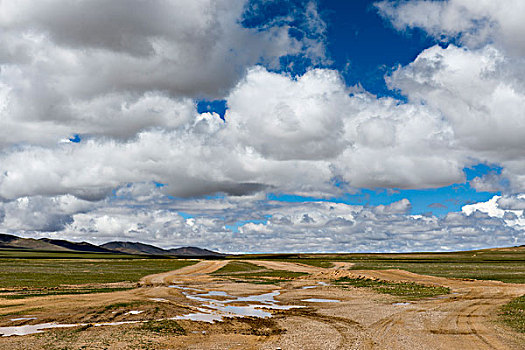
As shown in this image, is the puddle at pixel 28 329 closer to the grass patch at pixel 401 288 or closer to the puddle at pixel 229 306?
the puddle at pixel 229 306

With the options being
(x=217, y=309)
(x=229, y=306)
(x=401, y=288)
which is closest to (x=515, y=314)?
(x=401, y=288)

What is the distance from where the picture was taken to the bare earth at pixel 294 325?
2656 centimetres

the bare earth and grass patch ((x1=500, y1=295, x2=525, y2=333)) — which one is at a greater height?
grass patch ((x1=500, y1=295, x2=525, y2=333))

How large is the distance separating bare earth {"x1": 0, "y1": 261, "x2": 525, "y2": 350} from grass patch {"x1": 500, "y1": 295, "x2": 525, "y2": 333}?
943 mm

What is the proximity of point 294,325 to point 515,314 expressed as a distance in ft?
62.5

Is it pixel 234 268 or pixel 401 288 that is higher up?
pixel 401 288

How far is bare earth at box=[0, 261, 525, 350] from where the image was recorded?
26.6 m

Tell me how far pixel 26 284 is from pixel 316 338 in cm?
5065

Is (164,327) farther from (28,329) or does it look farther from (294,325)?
(294,325)

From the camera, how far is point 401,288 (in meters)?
61.1

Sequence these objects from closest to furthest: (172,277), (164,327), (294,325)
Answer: (164,327) < (294,325) < (172,277)

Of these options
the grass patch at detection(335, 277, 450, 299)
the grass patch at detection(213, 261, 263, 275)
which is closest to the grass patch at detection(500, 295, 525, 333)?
the grass patch at detection(335, 277, 450, 299)

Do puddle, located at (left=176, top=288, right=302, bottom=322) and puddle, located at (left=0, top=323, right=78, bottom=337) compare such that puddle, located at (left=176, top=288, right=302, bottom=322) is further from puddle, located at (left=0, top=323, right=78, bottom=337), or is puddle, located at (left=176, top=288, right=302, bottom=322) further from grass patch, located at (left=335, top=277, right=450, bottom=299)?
grass patch, located at (left=335, top=277, right=450, bottom=299)

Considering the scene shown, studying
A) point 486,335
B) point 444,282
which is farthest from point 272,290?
point 486,335
